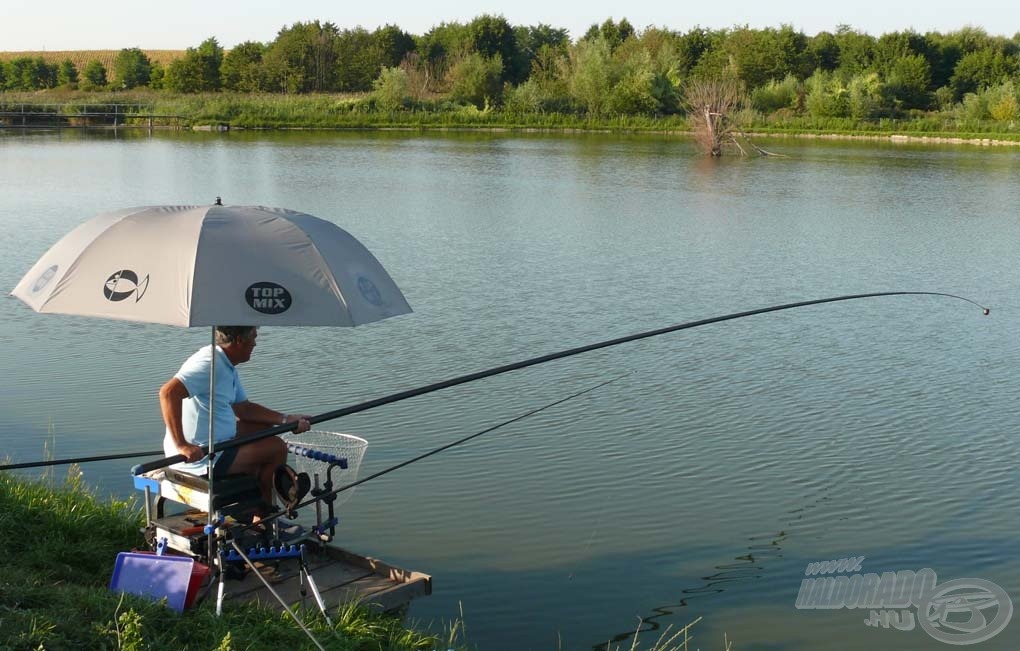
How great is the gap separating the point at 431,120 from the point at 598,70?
34.5ft

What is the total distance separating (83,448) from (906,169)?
31532 millimetres

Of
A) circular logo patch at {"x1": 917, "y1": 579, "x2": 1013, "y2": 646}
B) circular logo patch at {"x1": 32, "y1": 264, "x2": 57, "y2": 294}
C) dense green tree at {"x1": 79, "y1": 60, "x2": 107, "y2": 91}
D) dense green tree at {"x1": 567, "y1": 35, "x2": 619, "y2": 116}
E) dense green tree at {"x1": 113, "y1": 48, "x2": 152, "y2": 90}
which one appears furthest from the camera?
dense green tree at {"x1": 113, "y1": 48, "x2": 152, "y2": 90}

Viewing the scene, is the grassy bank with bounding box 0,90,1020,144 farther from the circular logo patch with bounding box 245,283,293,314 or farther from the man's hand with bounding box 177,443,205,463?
the circular logo patch with bounding box 245,283,293,314

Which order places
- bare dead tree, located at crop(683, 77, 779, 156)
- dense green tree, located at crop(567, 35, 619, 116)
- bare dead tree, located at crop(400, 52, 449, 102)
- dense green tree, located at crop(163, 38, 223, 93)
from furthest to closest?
dense green tree, located at crop(163, 38, 223, 93), bare dead tree, located at crop(400, 52, 449, 102), dense green tree, located at crop(567, 35, 619, 116), bare dead tree, located at crop(683, 77, 779, 156)

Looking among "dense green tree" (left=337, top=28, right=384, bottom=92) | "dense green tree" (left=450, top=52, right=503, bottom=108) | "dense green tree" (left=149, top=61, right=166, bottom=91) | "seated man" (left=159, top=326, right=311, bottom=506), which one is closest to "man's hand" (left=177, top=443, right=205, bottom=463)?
"seated man" (left=159, top=326, right=311, bottom=506)

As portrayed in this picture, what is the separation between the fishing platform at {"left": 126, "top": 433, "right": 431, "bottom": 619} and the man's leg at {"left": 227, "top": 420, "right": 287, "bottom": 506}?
0.03 meters

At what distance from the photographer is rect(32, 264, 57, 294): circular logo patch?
4.19 m

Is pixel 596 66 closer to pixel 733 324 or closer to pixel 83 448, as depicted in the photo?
pixel 733 324

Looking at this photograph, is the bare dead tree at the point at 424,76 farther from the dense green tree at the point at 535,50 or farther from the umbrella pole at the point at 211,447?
the umbrella pole at the point at 211,447

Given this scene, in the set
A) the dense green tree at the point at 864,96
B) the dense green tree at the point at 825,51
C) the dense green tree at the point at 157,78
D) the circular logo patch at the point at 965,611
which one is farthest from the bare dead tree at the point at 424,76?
the circular logo patch at the point at 965,611

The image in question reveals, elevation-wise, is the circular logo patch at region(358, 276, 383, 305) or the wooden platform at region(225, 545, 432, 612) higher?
the circular logo patch at region(358, 276, 383, 305)

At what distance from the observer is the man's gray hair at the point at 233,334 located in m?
4.68

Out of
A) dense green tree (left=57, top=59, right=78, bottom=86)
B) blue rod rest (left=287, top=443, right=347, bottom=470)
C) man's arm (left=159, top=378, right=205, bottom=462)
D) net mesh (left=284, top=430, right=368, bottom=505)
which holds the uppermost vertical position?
dense green tree (left=57, top=59, right=78, bottom=86)

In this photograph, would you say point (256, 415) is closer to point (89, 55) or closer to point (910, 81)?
point (910, 81)
